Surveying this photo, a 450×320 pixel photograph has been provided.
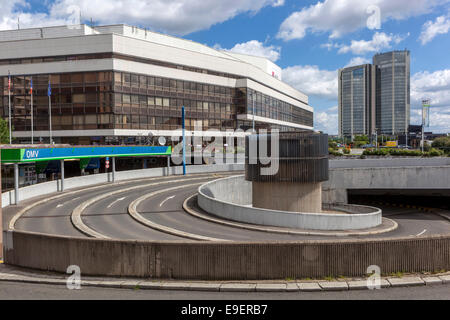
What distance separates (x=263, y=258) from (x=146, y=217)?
16.5 meters

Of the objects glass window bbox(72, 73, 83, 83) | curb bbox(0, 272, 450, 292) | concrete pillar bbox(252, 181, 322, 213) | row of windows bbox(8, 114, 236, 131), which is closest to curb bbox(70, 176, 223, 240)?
curb bbox(0, 272, 450, 292)

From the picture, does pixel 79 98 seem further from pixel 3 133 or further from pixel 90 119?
pixel 3 133

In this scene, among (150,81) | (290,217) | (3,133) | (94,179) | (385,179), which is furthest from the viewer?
(150,81)

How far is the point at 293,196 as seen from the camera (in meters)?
24.7

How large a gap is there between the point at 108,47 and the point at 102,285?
55932mm

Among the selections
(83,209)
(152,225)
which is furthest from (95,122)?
(152,225)

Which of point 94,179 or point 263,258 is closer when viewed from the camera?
point 263,258

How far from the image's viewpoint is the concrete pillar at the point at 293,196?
2466cm

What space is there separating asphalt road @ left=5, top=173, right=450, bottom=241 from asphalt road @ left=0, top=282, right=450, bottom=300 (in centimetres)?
946

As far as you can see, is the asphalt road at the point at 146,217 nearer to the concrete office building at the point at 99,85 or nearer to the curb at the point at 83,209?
the curb at the point at 83,209

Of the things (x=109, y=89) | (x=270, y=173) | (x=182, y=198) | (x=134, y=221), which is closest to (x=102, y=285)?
(x=134, y=221)

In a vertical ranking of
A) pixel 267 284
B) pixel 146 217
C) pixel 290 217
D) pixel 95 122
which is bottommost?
pixel 146 217

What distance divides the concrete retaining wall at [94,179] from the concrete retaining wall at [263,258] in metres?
22.7
